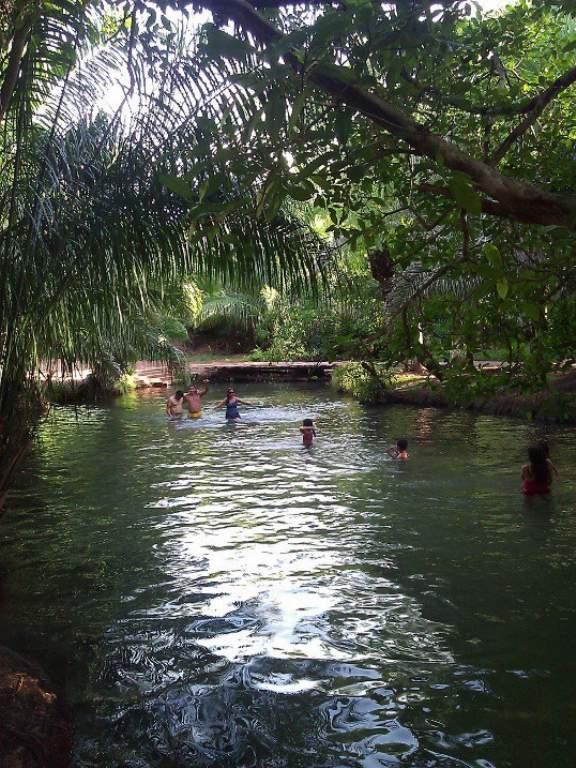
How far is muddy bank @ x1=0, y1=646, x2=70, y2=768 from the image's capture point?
3.50 m

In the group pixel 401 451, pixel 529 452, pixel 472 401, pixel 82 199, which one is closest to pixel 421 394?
pixel 472 401

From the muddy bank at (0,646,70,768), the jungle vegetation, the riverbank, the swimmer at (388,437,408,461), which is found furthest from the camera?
the riverbank

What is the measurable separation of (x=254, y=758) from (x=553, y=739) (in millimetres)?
1760

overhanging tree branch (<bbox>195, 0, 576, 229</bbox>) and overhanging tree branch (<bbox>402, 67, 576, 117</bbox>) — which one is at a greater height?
overhanging tree branch (<bbox>402, 67, 576, 117</bbox>)

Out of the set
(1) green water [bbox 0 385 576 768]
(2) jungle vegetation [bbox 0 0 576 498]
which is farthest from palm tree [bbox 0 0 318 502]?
(1) green water [bbox 0 385 576 768]

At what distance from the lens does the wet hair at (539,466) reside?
381 inches

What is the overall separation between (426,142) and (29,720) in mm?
3733

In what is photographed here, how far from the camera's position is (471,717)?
4.35 meters

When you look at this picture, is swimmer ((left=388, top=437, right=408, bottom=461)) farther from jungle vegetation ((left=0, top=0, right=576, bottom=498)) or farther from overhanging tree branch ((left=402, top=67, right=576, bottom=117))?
overhanging tree branch ((left=402, top=67, right=576, bottom=117))

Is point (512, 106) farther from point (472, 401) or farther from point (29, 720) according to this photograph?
point (472, 401)

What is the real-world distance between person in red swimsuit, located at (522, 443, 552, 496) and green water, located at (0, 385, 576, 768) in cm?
25

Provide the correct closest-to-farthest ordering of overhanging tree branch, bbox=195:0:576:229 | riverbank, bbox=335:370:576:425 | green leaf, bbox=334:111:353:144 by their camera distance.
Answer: green leaf, bbox=334:111:353:144 → overhanging tree branch, bbox=195:0:576:229 → riverbank, bbox=335:370:576:425

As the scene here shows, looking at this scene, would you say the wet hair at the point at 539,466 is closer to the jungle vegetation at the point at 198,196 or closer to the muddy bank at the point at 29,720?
the jungle vegetation at the point at 198,196

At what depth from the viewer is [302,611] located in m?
6.11
